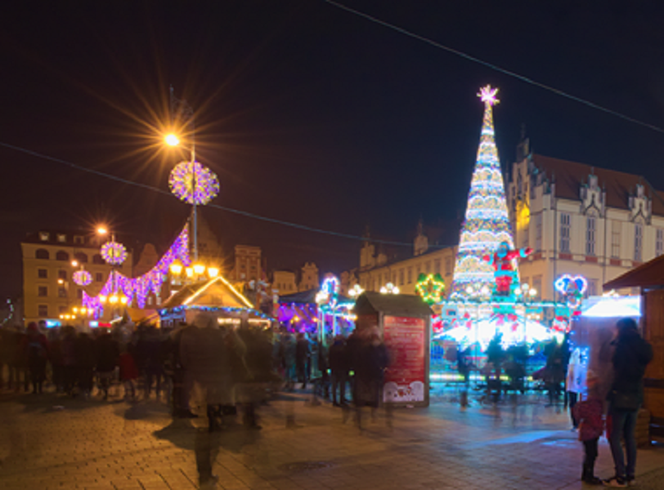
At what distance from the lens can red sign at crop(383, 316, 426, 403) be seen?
11625 mm

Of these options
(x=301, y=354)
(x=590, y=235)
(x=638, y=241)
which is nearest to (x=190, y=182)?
(x=301, y=354)

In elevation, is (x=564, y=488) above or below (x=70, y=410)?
above

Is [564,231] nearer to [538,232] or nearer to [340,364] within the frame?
[538,232]

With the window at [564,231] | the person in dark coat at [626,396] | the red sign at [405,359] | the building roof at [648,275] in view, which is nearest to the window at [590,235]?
the window at [564,231]

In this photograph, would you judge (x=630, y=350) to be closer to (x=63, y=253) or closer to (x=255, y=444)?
(x=255, y=444)

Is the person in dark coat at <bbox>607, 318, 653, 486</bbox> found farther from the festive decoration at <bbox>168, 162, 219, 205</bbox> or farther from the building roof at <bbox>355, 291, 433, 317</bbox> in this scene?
the festive decoration at <bbox>168, 162, 219, 205</bbox>

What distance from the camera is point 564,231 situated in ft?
146

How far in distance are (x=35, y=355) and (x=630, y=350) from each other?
1340 centimetres

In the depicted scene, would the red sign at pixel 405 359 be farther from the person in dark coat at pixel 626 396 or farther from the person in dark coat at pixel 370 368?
the person in dark coat at pixel 626 396

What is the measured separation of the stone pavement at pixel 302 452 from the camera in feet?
19.6

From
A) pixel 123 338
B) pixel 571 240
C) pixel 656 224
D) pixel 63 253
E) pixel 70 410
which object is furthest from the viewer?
pixel 63 253

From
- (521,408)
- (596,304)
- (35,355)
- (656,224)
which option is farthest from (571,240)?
(35,355)

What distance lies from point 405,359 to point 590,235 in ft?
129

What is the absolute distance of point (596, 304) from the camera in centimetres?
1530
